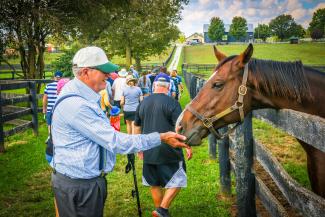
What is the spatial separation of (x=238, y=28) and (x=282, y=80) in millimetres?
162252

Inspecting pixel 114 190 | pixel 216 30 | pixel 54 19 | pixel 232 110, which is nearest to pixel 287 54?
pixel 54 19

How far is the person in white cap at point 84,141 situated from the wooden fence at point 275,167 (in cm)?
117

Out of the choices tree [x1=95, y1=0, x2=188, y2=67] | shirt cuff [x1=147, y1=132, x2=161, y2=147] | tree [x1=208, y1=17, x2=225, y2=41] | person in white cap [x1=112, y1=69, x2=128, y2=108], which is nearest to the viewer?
shirt cuff [x1=147, y1=132, x2=161, y2=147]

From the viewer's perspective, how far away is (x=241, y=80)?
314cm

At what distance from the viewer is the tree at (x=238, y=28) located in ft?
507

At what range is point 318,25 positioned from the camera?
123 metres

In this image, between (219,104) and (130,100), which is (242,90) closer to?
(219,104)

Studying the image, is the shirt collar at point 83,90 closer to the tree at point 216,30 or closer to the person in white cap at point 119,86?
the person in white cap at point 119,86

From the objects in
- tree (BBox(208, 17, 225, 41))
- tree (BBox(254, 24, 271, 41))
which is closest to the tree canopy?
tree (BBox(208, 17, 225, 41))

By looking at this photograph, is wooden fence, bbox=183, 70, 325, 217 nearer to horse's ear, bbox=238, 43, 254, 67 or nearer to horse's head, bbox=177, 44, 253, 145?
horse's head, bbox=177, 44, 253, 145

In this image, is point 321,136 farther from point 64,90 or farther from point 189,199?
point 189,199

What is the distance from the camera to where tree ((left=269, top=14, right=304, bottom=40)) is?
144 metres

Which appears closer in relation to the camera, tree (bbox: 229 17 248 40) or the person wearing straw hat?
the person wearing straw hat

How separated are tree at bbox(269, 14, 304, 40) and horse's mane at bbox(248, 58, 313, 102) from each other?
508 feet
